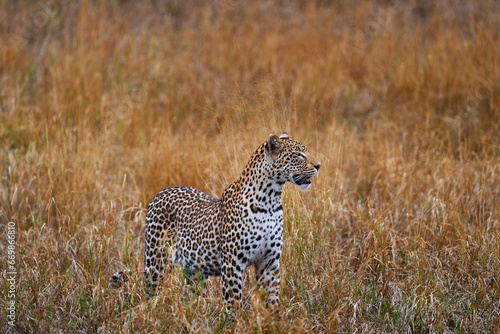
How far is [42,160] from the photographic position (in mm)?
6648

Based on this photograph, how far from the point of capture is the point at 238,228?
3.81 meters

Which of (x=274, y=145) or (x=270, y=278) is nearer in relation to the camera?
(x=274, y=145)

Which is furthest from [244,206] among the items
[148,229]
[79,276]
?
[79,276]

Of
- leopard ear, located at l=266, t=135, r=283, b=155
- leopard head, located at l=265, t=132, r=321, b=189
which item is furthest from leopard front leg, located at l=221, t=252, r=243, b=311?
leopard ear, located at l=266, t=135, r=283, b=155

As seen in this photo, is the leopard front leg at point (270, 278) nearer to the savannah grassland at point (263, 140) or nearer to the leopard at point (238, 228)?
the leopard at point (238, 228)

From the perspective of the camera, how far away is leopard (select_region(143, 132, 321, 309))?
374 cm

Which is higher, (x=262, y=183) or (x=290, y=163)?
(x=290, y=163)

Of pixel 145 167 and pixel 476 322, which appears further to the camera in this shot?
pixel 145 167

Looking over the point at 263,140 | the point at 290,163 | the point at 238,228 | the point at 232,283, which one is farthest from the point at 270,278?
the point at 263,140

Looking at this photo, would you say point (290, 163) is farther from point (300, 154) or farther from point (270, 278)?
point (270, 278)

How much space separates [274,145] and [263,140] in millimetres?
1512

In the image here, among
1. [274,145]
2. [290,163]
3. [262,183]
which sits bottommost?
[262,183]

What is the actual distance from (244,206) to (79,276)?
1732 mm

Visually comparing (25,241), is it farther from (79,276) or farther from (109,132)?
(109,132)
